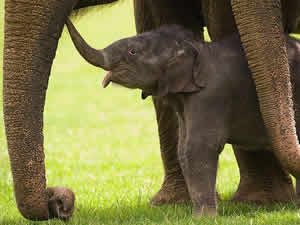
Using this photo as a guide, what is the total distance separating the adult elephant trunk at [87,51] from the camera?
→ 439cm

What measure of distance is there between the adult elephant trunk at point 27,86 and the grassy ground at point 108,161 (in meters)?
0.68

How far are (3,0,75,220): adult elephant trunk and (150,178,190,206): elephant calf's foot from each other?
6.98 ft

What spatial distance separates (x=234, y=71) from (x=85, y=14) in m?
1.37

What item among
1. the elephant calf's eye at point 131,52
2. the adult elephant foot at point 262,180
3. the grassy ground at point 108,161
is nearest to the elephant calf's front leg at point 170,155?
the grassy ground at point 108,161

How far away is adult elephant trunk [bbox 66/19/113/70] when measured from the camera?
4.39 meters

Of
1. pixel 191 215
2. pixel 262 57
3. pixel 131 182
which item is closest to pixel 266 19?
pixel 262 57

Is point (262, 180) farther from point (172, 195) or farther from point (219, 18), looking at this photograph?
point (219, 18)

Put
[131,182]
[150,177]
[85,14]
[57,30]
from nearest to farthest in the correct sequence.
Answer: [57,30] < [85,14] < [131,182] < [150,177]

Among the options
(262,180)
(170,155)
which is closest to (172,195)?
(170,155)

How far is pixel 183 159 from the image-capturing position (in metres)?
4.98

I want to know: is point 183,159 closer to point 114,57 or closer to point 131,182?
point 114,57

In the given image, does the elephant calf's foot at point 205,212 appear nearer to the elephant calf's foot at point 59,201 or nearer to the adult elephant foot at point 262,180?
the elephant calf's foot at point 59,201

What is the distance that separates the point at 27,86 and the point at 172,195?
239 centimetres

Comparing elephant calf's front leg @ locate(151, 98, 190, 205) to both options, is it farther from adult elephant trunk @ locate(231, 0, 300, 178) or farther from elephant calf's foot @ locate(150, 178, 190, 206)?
adult elephant trunk @ locate(231, 0, 300, 178)
